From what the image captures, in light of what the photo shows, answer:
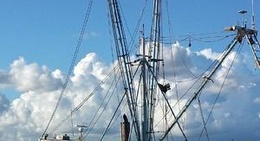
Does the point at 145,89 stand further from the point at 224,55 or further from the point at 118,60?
the point at 224,55

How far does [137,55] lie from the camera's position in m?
97.7

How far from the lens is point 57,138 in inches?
4006

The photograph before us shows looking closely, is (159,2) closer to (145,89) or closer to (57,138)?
(145,89)

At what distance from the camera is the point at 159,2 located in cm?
9819

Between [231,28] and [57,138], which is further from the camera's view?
[57,138]

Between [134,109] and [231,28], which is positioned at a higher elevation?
[231,28]

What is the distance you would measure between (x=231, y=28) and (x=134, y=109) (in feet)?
51.5

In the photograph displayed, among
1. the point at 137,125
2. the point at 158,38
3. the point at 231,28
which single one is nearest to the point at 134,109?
the point at 137,125

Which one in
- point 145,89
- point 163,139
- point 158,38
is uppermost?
point 158,38

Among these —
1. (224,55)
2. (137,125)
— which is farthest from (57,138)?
(224,55)

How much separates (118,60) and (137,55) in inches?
95.0

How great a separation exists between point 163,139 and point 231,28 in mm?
16005

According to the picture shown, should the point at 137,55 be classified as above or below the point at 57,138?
above

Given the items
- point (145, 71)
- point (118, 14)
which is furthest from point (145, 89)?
point (118, 14)
